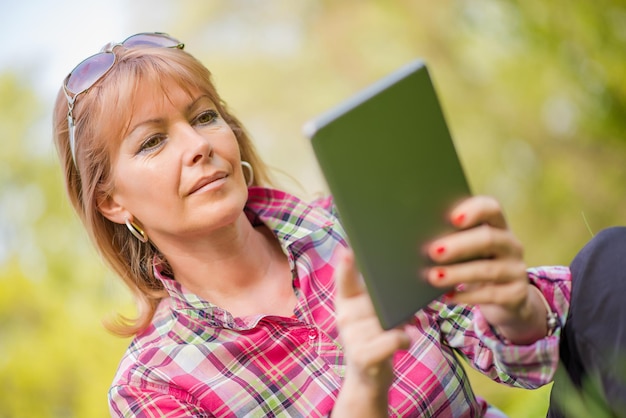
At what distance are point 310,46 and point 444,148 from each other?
542cm

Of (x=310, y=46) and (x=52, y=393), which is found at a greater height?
(x=310, y=46)

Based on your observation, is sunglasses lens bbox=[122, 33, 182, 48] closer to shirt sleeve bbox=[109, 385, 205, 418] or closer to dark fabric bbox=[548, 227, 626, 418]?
shirt sleeve bbox=[109, 385, 205, 418]

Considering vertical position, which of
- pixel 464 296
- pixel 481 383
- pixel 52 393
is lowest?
pixel 481 383

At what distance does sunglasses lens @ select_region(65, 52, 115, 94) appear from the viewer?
1.79 m

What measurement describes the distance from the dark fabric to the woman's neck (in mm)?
674

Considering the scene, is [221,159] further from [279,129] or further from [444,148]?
[279,129]

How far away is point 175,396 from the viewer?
167 centimetres

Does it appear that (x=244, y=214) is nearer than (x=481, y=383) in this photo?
Yes

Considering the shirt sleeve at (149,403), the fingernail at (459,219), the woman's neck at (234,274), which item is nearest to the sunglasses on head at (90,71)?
the woman's neck at (234,274)

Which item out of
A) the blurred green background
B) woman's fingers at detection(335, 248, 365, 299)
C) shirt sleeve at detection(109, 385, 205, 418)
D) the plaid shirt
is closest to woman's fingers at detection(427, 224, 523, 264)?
woman's fingers at detection(335, 248, 365, 299)

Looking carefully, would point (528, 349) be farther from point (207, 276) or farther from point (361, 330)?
point (207, 276)

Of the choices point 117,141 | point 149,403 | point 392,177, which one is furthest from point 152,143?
point 392,177

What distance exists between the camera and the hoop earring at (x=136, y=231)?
6.16 feet

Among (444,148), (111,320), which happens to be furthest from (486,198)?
(111,320)
